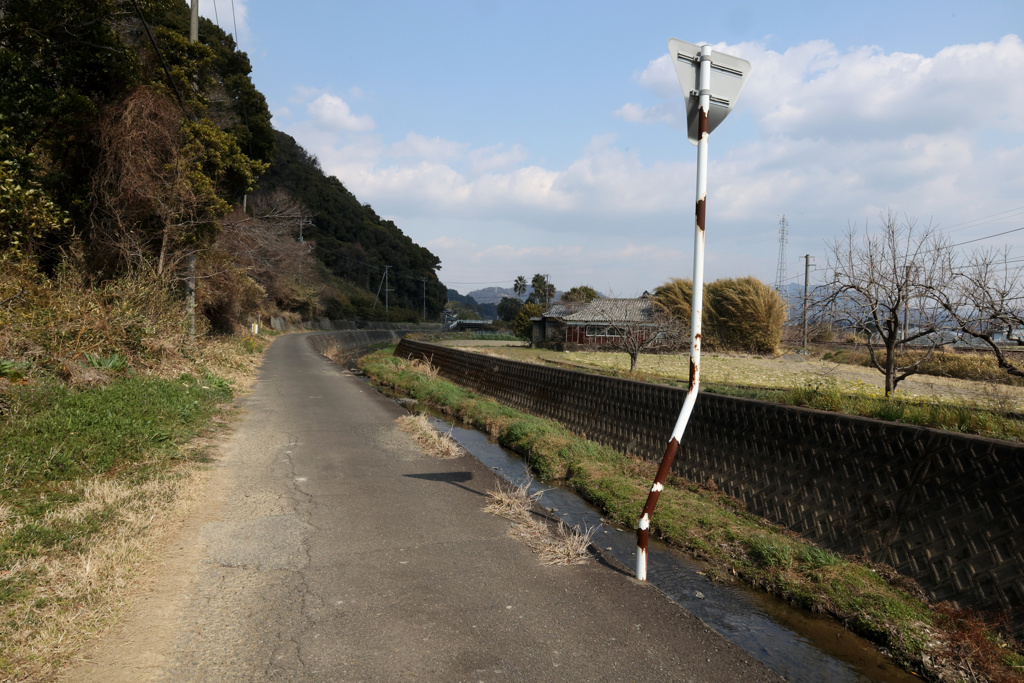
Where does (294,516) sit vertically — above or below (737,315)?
below

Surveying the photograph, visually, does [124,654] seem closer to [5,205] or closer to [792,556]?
[792,556]

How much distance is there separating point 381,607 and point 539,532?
1.97 metres

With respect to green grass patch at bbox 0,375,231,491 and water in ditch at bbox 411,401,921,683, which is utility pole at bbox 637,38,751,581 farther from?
green grass patch at bbox 0,375,231,491

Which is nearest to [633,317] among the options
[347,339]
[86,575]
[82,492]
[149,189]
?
[347,339]

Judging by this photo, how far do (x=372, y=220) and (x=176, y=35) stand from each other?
88820mm

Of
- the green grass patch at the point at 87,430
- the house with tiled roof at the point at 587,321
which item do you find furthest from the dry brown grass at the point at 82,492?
the house with tiled roof at the point at 587,321

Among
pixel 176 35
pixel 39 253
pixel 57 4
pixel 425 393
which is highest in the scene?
pixel 176 35

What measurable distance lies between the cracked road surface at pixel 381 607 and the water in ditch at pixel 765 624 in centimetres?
59

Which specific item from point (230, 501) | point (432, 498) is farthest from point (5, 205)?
point (432, 498)

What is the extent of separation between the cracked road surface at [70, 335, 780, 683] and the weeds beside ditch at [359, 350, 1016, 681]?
133cm

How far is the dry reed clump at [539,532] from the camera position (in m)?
5.07

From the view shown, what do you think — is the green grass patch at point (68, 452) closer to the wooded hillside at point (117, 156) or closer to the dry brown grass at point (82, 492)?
the dry brown grass at point (82, 492)

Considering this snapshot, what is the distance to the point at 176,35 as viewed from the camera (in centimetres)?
1928

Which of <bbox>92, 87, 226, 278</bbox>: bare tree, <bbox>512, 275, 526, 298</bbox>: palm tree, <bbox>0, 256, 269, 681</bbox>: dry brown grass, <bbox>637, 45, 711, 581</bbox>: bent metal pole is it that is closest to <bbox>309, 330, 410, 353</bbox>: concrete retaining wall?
<bbox>92, 87, 226, 278</bbox>: bare tree
